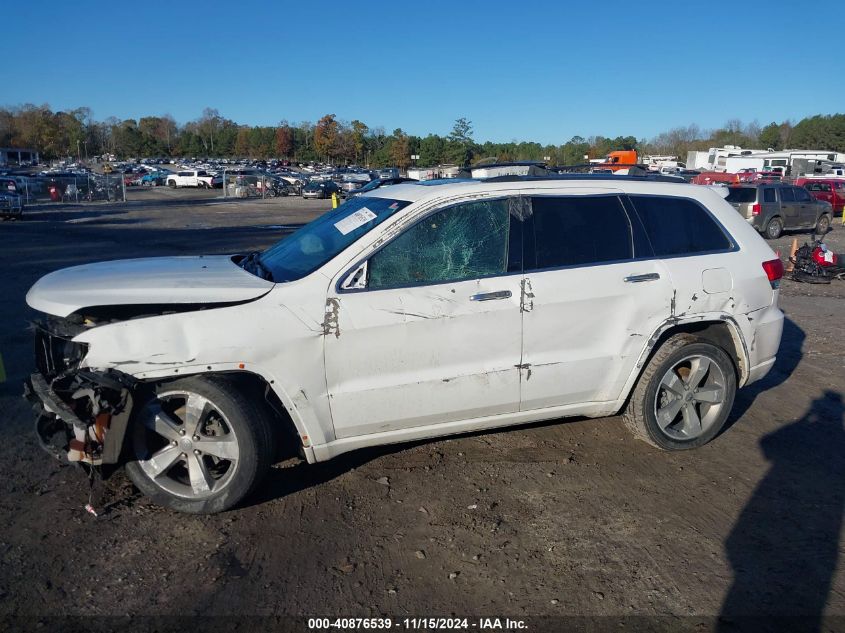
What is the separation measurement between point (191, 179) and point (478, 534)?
5947 cm

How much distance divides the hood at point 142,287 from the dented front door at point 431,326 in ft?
1.87

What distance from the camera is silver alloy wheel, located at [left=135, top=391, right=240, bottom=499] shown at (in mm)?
3594

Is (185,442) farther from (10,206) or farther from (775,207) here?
(10,206)

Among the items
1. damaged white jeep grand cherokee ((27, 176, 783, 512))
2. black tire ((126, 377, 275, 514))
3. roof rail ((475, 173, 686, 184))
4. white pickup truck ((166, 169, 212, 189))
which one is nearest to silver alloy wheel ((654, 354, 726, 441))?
damaged white jeep grand cherokee ((27, 176, 783, 512))

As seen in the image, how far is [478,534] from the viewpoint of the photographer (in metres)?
3.60

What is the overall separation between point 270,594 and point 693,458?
3.00 metres

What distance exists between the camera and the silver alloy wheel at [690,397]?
4570 millimetres

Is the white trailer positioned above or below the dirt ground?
above

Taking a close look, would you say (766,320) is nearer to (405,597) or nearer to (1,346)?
(405,597)

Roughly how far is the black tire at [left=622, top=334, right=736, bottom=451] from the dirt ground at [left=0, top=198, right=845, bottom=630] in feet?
0.45

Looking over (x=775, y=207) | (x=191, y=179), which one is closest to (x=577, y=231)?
(x=775, y=207)

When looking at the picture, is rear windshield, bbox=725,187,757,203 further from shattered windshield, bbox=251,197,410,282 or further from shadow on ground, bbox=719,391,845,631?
shattered windshield, bbox=251,197,410,282

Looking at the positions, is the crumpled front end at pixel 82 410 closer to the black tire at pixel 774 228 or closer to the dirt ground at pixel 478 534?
the dirt ground at pixel 478 534

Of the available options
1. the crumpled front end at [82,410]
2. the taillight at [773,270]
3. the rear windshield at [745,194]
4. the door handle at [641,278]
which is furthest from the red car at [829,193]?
the crumpled front end at [82,410]
